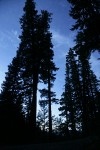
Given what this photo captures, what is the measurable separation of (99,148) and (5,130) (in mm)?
8755

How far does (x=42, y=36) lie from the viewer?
2323 centimetres

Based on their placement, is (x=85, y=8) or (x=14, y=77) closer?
(x=85, y=8)

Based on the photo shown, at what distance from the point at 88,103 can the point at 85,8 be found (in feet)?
62.4

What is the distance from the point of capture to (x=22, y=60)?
866 inches

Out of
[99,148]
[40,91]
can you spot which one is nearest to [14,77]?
[40,91]

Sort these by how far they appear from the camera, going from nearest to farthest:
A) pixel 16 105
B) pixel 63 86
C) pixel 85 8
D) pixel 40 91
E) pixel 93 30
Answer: pixel 16 105
pixel 93 30
pixel 85 8
pixel 40 91
pixel 63 86

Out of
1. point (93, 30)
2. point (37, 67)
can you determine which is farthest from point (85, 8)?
point (37, 67)

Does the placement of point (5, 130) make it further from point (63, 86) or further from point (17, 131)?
point (63, 86)

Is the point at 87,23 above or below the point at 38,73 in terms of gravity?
above

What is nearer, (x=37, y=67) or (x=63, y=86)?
(x=37, y=67)

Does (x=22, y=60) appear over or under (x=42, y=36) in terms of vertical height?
under

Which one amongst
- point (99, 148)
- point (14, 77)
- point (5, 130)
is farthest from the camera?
point (14, 77)

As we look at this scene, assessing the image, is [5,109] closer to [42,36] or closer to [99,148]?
[99,148]

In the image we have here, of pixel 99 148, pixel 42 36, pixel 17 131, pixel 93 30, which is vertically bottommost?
pixel 99 148
